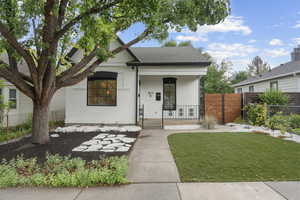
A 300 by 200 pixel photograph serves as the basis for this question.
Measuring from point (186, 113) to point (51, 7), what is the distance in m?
8.74

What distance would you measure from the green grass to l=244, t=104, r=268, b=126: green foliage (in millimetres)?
2849

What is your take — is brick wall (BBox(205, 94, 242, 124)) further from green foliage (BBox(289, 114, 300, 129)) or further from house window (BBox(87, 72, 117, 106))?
house window (BBox(87, 72, 117, 106))

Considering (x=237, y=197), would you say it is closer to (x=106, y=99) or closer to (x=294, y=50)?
(x=106, y=99)

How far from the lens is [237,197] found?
7.95ft

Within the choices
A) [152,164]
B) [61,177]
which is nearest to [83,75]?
[61,177]

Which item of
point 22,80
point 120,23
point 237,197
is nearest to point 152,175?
point 237,197

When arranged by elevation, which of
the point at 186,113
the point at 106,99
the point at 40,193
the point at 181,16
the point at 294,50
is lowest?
the point at 40,193

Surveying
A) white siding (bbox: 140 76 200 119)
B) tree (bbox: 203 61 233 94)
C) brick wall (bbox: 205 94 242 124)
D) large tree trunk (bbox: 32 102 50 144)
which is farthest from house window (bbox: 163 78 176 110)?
tree (bbox: 203 61 233 94)

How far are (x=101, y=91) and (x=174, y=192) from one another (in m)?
7.20

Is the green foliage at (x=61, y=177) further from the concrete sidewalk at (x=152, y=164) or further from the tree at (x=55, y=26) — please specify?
the tree at (x=55, y=26)

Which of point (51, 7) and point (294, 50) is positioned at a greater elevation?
point (294, 50)

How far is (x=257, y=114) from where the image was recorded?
8.12 meters

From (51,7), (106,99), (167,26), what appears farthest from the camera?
(106,99)

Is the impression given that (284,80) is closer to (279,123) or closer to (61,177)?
(279,123)
